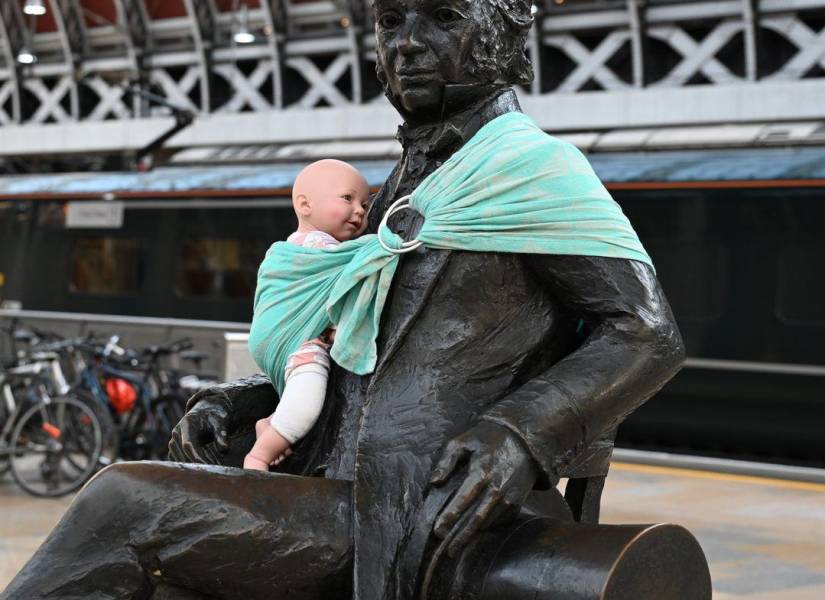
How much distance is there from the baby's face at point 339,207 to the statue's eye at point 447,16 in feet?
1.23

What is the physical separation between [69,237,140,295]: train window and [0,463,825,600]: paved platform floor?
233 inches

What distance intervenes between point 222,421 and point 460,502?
623 mm

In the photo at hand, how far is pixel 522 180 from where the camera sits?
7.66ft

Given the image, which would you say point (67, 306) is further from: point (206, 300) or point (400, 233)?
point (400, 233)

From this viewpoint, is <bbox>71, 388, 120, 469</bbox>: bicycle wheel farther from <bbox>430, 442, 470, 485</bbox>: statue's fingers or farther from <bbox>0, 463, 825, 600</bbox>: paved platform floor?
<bbox>430, 442, 470, 485</bbox>: statue's fingers

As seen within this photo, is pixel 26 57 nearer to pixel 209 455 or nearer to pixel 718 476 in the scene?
pixel 718 476

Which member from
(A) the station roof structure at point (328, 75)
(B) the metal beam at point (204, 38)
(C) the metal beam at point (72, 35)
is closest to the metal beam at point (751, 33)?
(A) the station roof structure at point (328, 75)

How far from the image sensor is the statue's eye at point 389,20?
2.45m

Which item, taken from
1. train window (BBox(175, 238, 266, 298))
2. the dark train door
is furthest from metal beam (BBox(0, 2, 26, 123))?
train window (BBox(175, 238, 266, 298))

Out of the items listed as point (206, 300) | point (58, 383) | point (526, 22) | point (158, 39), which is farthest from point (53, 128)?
point (526, 22)

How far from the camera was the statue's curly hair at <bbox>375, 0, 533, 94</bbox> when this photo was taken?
8.02 feet

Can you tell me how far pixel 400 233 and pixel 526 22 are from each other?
0.45m

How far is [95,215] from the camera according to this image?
Result: 16.4 m

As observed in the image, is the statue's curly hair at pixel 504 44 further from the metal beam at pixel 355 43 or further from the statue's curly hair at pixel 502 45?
the metal beam at pixel 355 43
